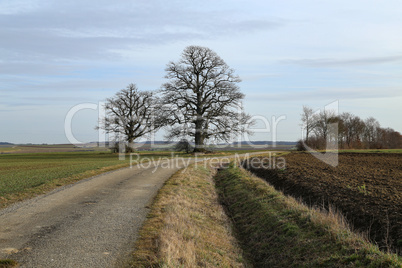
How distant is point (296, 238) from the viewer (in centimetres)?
855

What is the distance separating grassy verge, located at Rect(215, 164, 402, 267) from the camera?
264 inches

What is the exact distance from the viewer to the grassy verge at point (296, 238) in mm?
6703

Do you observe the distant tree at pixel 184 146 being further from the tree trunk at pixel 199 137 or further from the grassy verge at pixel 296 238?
the grassy verge at pixel 296 238

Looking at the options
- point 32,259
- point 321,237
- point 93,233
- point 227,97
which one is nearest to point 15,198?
point 93,233

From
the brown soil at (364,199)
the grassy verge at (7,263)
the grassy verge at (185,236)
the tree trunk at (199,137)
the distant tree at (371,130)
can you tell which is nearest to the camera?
the grassy verge at (7,263)

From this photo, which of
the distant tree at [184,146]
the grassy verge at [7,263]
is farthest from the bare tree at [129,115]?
the grassy verge at [7,263]

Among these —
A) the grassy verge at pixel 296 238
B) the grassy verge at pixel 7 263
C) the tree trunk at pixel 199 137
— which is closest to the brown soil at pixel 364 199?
the grassy verge at pixel 296 238

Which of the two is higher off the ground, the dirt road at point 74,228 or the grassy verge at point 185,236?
the dirt road at point 74,228

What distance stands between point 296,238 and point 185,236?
2.85m

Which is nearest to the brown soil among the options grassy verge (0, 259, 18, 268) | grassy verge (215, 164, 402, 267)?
grassy verge (215, 164, 402, 267)

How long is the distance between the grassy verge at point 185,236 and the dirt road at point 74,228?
0.39m

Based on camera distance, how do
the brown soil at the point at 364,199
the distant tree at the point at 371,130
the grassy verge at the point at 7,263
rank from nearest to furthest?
1. the grassy verge at the point at 7,263
2. the brown soil at the point at 364,199
3. the distant tree at the point at 371,130

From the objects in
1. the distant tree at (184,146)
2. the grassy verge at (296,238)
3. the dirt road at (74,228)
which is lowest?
the grassy verge at (296,238)

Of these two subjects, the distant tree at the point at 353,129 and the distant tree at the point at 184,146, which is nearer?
the distant tree at the point at 184,146
